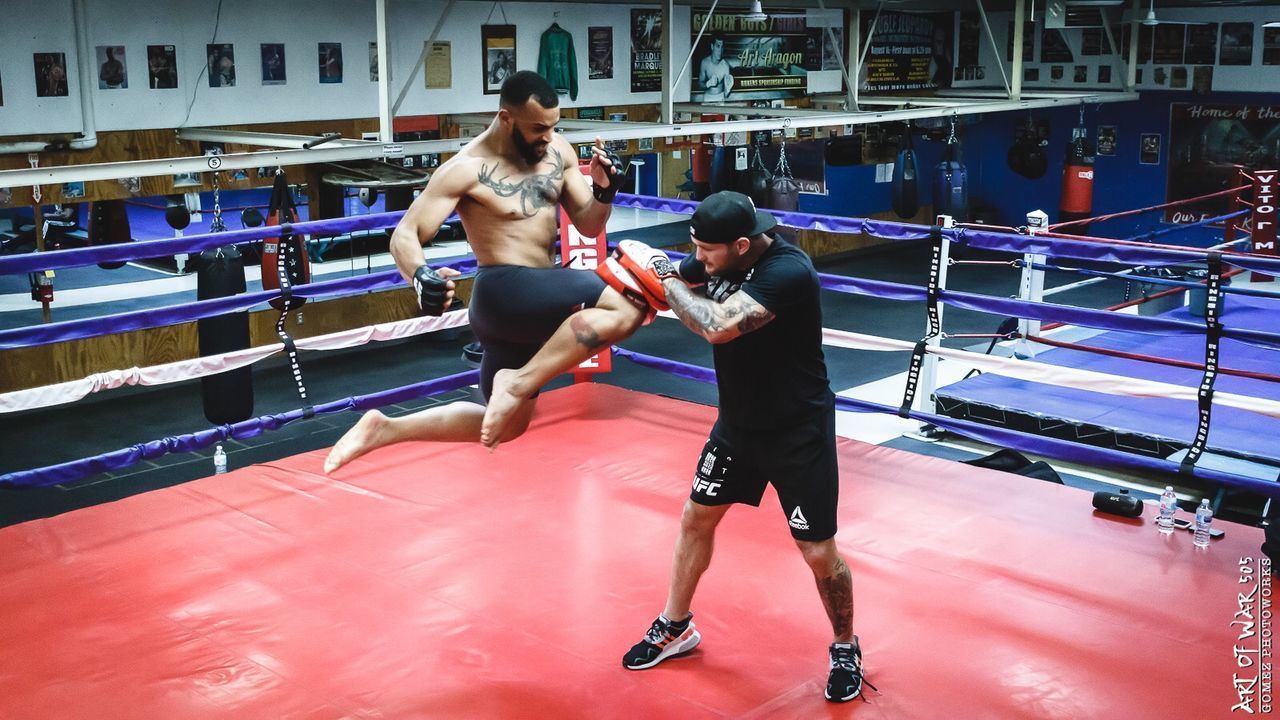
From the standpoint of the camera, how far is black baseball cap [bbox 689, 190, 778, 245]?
2668 mm

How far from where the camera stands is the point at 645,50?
33.4ft

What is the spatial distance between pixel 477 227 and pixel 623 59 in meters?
7.19

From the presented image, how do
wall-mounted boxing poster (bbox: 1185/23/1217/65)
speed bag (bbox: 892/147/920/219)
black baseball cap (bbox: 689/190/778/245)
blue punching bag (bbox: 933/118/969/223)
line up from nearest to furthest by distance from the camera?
black baseball cap (bbox: 689/190/778/245) < blue punching bag (bbox: 933/118/969/223) < speed bag (bbox: 892/147/920/219) < wall-mounted boxing poster (bbox: 1185/23/1217/65)

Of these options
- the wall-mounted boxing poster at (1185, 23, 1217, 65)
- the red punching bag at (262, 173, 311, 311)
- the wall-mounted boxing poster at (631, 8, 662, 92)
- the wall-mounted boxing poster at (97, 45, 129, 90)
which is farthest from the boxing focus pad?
the wall-mounted boxing poster at (1185, 23, 1217, 65)

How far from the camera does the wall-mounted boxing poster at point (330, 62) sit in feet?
26.2

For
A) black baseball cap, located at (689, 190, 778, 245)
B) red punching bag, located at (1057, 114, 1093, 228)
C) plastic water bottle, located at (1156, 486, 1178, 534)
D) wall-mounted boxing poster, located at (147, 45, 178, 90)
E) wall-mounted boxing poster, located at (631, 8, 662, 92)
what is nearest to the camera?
black baseball cap, located at (689, 190, 778, 245)

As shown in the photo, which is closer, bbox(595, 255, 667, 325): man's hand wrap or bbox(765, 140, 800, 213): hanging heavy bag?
bbox(595, 255, 667, 325): man's hand wrap

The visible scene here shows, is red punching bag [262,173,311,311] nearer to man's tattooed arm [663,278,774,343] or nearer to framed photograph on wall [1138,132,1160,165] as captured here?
man's tattooed arm [663,278,774,343]

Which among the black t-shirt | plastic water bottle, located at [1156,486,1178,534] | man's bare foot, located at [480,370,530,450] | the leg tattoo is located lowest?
plastic water bottle, located at [1156,486,1178,534]

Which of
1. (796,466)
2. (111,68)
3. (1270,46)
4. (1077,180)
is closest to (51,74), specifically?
(111,68)

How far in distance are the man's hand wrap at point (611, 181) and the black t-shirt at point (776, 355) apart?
359 millimetres

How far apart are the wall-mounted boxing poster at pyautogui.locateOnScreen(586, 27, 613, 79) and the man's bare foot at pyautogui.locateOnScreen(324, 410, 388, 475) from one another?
7.04 m

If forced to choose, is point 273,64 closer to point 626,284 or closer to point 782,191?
point 782,191

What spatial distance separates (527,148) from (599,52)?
22.8 ft
